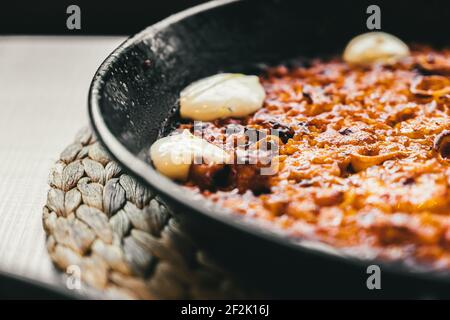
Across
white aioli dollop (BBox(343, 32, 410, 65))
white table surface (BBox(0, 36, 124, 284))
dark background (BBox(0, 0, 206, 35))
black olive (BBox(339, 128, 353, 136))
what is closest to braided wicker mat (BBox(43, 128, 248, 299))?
white table surface (BBox(0, 36, 124, 284))

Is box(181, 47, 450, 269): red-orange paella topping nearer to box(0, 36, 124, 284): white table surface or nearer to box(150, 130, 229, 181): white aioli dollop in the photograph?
box(150, 130, 229, 181): white aioli dollop

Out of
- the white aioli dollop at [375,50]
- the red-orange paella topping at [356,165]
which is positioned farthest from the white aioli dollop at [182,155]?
the white aioli dollop at [375,50]

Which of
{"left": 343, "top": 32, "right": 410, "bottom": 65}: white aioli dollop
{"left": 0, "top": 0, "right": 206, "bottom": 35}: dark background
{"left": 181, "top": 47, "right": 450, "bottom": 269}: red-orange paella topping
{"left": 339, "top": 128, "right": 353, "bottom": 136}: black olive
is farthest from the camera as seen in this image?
{"left": 0, "top": 0, "right": 206, "bottom": 35}: dark background

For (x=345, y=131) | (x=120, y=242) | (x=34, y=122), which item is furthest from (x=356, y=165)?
(x=34, y=122)

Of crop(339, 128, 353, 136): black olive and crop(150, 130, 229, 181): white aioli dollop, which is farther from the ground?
crop(339, 128, 353, 136): black olive

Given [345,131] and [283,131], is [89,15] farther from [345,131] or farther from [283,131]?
[345,131]
